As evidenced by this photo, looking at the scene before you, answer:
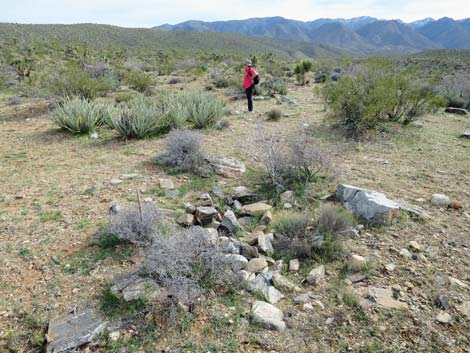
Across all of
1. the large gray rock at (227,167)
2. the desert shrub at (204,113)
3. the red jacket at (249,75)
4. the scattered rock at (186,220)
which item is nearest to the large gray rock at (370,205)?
the large gray rock at (227,167)

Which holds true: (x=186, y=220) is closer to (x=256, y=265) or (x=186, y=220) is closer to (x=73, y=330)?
(x=256, y=265)

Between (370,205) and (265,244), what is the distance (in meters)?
1.42

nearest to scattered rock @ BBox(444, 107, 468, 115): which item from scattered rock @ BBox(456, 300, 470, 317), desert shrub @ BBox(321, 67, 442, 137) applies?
desert shrub @ BBox(321, 67, 442, 137)

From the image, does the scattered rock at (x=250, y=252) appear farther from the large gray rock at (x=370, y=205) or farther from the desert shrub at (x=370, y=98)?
the desert shrub at (x=370, y=98)

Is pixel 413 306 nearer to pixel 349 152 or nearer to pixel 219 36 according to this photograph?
pixel 349 152

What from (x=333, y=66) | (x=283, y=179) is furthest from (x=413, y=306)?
(x=333, y=66)

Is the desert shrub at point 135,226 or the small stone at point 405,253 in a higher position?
the desert shrub at point 135,226

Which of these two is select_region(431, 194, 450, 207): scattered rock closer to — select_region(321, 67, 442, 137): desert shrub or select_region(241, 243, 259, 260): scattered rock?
select_region(241, 243, 259, 260): scattered rock

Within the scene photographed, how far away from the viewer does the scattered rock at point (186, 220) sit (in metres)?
3.85

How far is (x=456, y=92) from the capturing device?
12945 mm

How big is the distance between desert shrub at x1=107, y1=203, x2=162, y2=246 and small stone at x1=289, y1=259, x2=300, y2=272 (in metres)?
1.35

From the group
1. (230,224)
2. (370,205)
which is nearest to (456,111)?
(370,205)

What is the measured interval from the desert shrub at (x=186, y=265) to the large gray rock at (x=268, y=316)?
41 centimetres

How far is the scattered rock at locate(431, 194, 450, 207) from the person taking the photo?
4.43m
